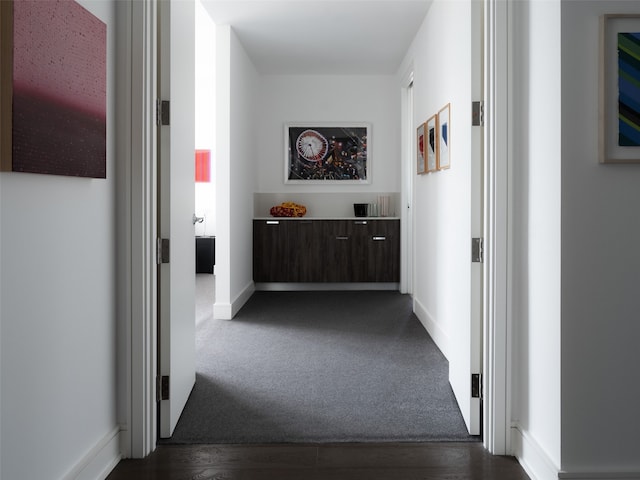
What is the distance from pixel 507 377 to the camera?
2.46 metres

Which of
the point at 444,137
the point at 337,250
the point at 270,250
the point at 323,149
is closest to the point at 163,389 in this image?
the point at 444,137

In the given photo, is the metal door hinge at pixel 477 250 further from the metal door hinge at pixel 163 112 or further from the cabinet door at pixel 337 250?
the cabinet door at pixel 337 250

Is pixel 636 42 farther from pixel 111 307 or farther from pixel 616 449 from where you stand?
pixel 111 307

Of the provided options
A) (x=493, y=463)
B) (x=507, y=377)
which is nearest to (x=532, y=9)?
(x=507, y=377)

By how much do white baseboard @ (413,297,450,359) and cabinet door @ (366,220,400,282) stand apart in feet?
4.40

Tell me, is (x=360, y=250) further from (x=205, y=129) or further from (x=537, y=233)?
(x=537, y=233)

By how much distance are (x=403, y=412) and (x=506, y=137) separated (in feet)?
4.79

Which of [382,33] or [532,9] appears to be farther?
[382,33]

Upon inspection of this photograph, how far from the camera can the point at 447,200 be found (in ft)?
12.5

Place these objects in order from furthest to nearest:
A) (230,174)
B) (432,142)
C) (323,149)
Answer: (323,149)
(230,174)
(432,142)

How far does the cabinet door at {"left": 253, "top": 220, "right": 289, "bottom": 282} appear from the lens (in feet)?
22.7

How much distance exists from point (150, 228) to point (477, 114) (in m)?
1.51

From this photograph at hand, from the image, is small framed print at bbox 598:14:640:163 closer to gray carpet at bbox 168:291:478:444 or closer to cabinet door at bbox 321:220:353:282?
gray carpet at bbox 168:291:478:444

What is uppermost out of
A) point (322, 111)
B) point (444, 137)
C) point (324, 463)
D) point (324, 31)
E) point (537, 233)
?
point (324, 31)
